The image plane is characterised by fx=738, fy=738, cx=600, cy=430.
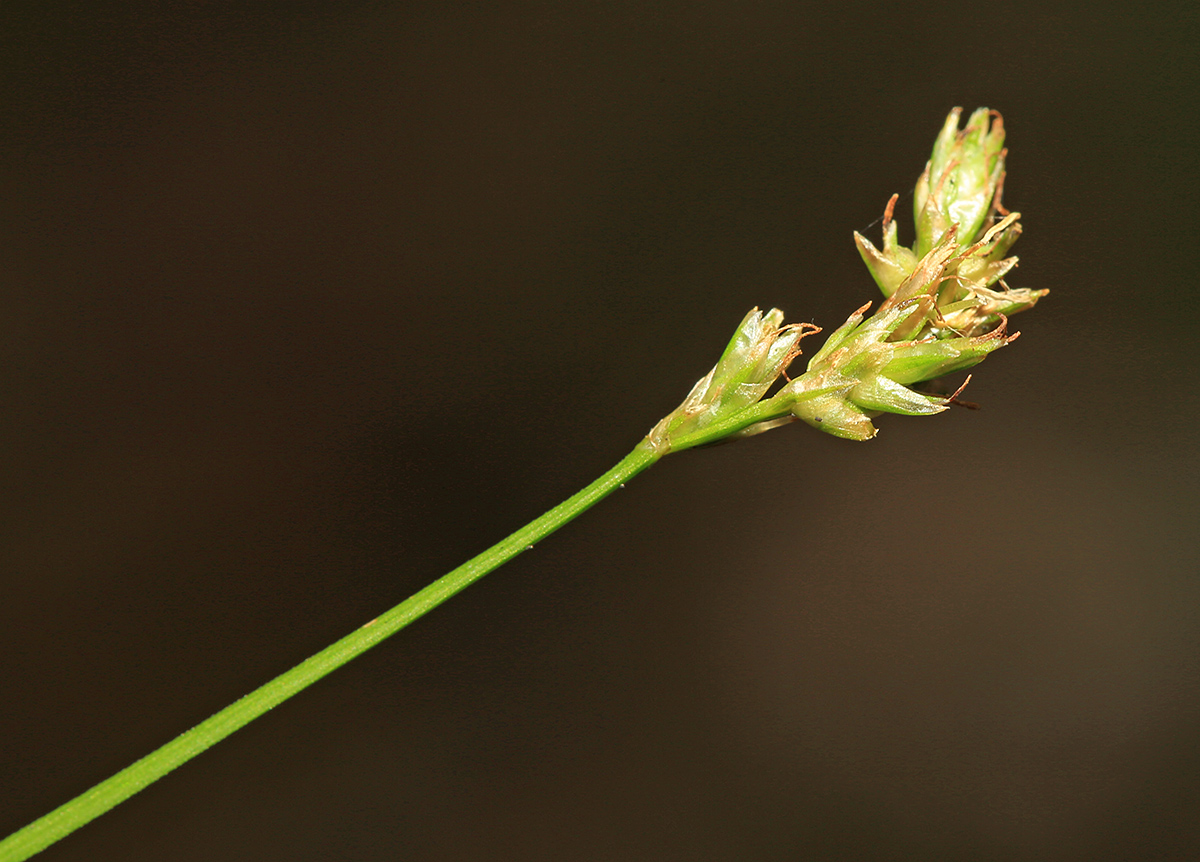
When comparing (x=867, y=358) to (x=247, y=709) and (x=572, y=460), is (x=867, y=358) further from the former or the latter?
(x=572, y=460)

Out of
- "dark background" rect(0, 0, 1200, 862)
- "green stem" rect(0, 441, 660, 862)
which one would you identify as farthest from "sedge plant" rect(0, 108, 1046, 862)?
"dark background" rect(0, 0, 1200, 862)

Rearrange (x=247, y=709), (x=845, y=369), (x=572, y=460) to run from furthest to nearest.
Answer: (x=572, y=460) → (x=845, y=369) → (x=247, y=709)

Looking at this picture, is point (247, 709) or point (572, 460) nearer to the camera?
point (247, 709)

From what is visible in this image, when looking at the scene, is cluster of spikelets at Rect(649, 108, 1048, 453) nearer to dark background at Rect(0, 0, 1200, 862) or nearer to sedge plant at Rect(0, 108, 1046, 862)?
sedge plant at Rect(0, 108, 1046, 862)

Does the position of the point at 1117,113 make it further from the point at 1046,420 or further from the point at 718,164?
the point at 718,164

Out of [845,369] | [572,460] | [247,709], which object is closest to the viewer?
[247,709]

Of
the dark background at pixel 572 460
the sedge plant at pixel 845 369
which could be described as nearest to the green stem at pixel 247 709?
the sedge plant at pixel 845 369

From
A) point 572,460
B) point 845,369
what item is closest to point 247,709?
point 845,369
